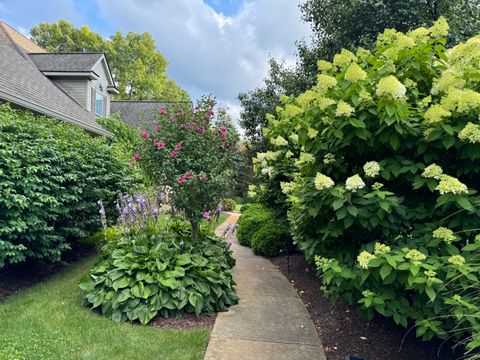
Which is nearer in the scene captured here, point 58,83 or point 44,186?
point 44,186

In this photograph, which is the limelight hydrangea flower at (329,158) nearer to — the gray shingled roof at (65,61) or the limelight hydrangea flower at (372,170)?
the limelight hydrangea flower at (372,170)

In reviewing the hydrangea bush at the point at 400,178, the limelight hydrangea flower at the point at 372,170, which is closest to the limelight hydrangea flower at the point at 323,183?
the hydrangea bush at the point at 400,178

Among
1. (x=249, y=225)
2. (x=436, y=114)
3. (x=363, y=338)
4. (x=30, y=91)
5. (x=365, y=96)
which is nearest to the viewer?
(x=436, y=114)

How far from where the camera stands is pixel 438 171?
2.23 meters

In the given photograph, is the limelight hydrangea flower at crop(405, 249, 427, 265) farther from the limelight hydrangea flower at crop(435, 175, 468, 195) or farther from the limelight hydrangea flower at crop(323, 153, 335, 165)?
the limelight hydrangea flower at crop(323, 153, 335, 165)

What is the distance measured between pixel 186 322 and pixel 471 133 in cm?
315

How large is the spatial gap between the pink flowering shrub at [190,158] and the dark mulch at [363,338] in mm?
2007

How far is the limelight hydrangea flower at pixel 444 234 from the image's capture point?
213 cm

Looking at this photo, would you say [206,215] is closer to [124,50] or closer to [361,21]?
[361,21]

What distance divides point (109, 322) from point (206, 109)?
3.14 m

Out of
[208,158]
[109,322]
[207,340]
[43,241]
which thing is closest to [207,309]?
[207,340]

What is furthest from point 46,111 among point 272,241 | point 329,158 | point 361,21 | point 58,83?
point 329,158

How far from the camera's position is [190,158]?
4.70 metres

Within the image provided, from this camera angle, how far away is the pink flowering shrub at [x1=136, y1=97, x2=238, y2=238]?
4629mm
